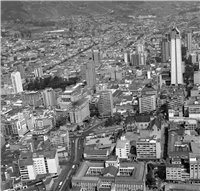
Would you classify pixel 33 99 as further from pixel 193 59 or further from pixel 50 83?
pixel 193 59

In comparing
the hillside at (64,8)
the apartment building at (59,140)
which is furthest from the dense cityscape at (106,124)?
the hillside at (64,8)

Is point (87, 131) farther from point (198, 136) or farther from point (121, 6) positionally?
point (121, 6)

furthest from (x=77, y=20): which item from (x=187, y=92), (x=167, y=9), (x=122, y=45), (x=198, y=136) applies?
(x=198, y=136)

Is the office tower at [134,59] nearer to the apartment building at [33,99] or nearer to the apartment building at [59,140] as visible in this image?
the apartment building at [33,99]

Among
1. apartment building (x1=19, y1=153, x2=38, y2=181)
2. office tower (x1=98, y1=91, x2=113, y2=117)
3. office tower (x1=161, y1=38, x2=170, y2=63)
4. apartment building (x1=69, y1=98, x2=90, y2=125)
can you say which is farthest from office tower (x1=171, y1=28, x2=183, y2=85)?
apartment building (x1=19, y1=153, x2=38, y2=181)

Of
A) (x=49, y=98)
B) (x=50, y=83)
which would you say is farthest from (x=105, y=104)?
(x=50, y=83)
